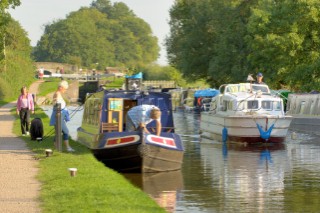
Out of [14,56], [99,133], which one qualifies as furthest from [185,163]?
[14,56]

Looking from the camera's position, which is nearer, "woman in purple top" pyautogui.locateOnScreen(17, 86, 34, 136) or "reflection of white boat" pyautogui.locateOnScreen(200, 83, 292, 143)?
"woman in purple top" pyautogui.locateOnScreen(17, 86, 34, 136)

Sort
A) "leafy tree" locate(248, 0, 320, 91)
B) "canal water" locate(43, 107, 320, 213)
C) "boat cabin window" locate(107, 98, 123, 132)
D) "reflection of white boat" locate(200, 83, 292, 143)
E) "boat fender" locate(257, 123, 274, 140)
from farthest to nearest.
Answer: "leafy tree" locate(248, 0, 320, 91) → "reflection of white boat" locate(200, 83, 292, 143) → "boat fender" locate(257, 123, 274, 140) → "boat cabin window" locate(107, 98, 123, 132) → "canal water" locate(43, 107, 320, 213)

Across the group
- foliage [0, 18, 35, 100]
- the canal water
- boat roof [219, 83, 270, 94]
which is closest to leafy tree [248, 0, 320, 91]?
boat roof [219, 83, 270, 94]

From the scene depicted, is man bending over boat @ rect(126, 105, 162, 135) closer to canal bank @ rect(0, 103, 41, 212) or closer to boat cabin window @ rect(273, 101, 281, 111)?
canal bank @ rect(0, 103, 41, 212)

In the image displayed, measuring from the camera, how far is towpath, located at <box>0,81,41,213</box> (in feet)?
49.8

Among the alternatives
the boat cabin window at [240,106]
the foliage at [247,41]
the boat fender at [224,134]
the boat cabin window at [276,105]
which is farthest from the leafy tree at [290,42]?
the boat fender at [224,134]

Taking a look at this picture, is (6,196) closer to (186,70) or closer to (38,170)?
(38,170)

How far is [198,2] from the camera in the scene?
87438mm

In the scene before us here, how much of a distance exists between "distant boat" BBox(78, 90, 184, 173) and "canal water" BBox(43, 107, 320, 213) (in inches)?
13.9

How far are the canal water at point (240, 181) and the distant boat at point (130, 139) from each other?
13.9 inches

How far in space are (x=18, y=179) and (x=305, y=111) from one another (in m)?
30.8

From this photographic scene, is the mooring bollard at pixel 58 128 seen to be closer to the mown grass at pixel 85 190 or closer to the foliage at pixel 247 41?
the mown grass at pixel 85 190

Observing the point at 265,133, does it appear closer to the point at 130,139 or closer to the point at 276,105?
the point at 276,105

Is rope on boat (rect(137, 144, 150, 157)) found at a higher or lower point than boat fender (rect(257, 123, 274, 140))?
higher
